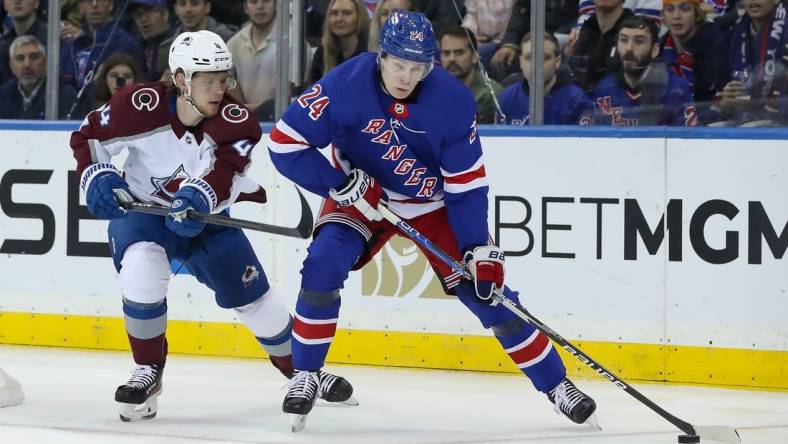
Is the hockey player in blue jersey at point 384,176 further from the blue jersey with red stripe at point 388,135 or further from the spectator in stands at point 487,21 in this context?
the spectator in stands at point 487,21

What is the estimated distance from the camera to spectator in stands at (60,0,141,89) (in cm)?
575

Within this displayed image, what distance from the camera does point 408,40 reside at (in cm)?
349

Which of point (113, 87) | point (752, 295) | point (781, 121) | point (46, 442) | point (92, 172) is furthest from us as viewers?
point (113, 87)

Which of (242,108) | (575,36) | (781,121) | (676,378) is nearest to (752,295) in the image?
(676,378)

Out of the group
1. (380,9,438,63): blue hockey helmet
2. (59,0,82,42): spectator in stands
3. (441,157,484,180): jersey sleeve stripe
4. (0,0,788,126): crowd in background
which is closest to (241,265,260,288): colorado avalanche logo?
(441,157,484,180): jersey sleeve stripe

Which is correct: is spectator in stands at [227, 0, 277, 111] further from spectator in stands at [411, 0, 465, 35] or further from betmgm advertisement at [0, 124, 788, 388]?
spectator in stands at [411, 0, 465, 35]

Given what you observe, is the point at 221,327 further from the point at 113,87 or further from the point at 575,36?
the point at 575,36

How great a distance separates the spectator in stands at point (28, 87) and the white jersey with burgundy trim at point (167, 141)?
1.85 metres

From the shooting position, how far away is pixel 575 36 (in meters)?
5.14

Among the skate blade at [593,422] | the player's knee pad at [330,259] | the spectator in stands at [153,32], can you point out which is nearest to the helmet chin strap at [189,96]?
the player's knee pad at [330,259]

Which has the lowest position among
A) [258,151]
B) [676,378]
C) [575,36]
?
[676,378]

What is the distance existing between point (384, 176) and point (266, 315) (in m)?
0.63

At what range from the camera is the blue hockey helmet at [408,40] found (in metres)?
3.50

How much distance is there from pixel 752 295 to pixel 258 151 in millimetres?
1809
